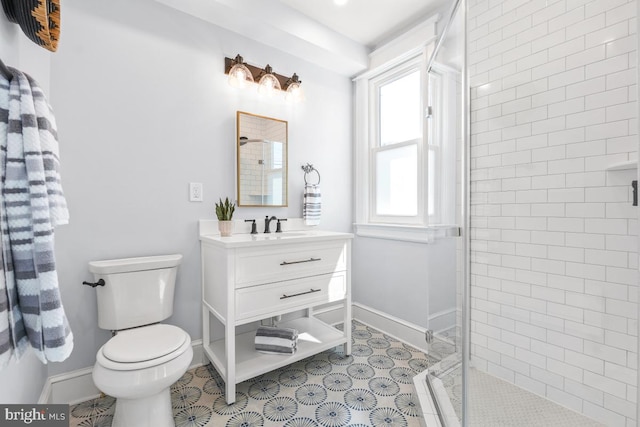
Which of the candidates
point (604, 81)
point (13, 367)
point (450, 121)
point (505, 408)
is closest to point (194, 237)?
point (13, 367)

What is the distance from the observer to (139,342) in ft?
4.48

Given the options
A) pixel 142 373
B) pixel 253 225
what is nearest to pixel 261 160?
pixel 253 225

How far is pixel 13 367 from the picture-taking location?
1094 millimetres

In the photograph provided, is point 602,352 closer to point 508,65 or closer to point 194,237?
point 508,65

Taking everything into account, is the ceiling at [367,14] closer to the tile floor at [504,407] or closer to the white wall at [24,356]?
the white wall at [24,356]

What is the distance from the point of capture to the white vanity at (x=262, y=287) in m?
1.62

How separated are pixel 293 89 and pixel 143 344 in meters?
1.96

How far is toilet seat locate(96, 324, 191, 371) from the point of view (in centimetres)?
122

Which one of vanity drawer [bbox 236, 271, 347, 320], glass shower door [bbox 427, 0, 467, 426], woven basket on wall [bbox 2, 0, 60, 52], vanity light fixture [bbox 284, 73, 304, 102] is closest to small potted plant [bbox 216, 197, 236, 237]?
vanity drawer [bbox 236, 271, 347, 320]

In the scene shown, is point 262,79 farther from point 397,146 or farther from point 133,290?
point 133,290

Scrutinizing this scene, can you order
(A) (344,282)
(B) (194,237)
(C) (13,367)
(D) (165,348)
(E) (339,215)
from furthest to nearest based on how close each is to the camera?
(E) (339,215) → (A) (344,282) → (B) (194,237) → (D) (165,348) → (C) (13,367)

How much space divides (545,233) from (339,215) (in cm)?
155

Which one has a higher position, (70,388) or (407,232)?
(407,232)

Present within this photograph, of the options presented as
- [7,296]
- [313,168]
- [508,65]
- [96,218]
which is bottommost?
[7,296]
